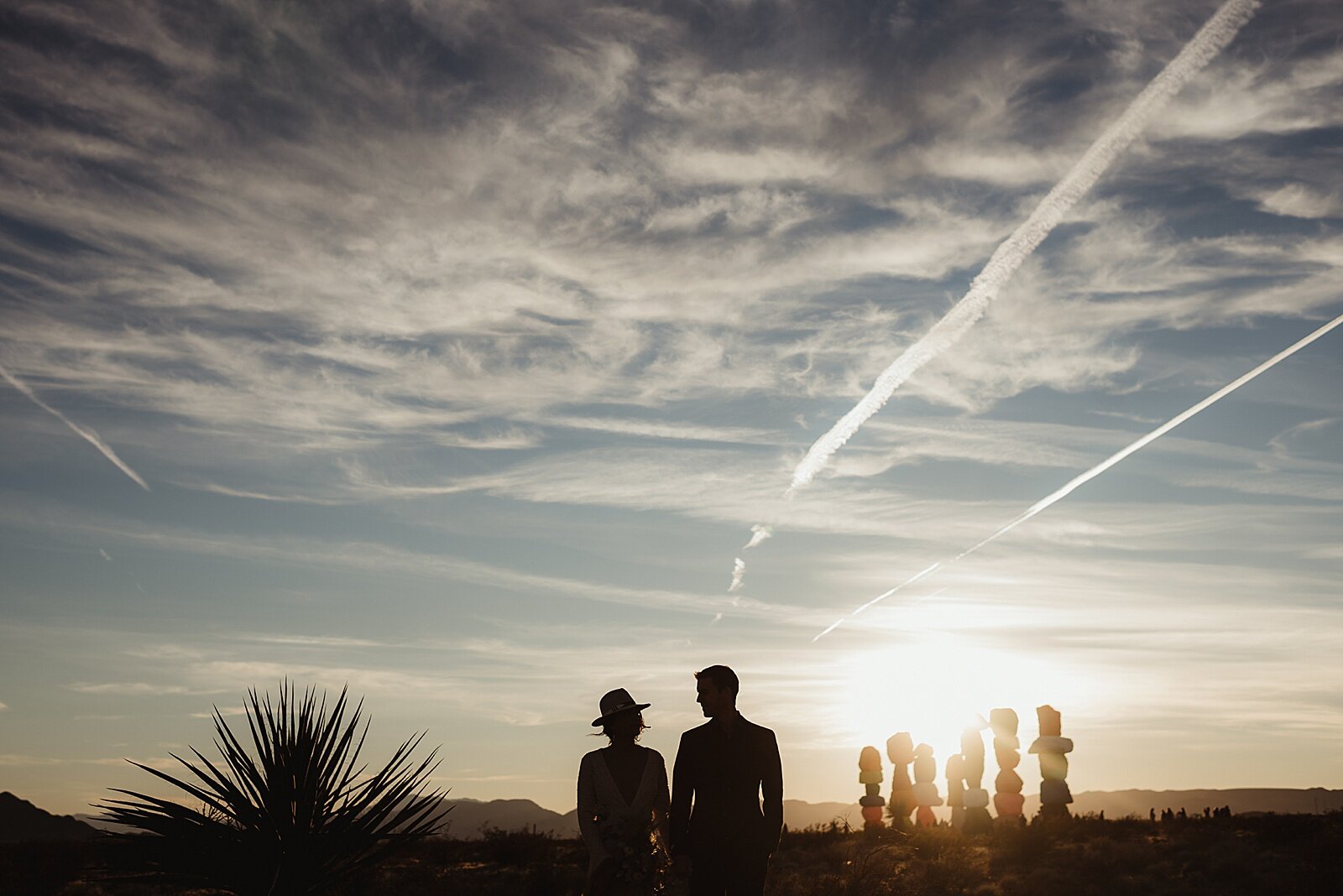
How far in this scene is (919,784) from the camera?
28.9 m

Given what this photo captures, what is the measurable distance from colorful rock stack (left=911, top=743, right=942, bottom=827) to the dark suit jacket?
897 inches

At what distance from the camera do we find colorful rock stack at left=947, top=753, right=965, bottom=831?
26984 mm

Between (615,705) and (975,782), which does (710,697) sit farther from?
(975,782)

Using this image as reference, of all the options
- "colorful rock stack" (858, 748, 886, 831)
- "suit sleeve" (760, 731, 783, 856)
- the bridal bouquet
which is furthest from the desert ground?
the bridal bouquet

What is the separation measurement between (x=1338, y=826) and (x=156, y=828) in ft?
69.3

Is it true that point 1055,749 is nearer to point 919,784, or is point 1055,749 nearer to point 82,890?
point 919,784

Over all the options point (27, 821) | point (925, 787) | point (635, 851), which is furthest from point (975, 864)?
point (27, 821)

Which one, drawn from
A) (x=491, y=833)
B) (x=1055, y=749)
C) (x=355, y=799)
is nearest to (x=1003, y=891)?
(x=1055, y=749)

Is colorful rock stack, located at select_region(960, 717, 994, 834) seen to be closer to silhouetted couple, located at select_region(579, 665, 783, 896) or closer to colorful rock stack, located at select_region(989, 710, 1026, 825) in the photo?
colorful rock stack, located at select_region(989, 710, 1026, 825)

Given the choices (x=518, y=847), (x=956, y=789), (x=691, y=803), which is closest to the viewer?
(x=691, y=803)

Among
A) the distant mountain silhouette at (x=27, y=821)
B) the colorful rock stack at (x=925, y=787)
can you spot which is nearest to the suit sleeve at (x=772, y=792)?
the colorful rock stack at (x=925, y=787)

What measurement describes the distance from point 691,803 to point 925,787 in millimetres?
23083

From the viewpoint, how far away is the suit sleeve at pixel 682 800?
24.4 feet

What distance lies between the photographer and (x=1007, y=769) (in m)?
26.2
